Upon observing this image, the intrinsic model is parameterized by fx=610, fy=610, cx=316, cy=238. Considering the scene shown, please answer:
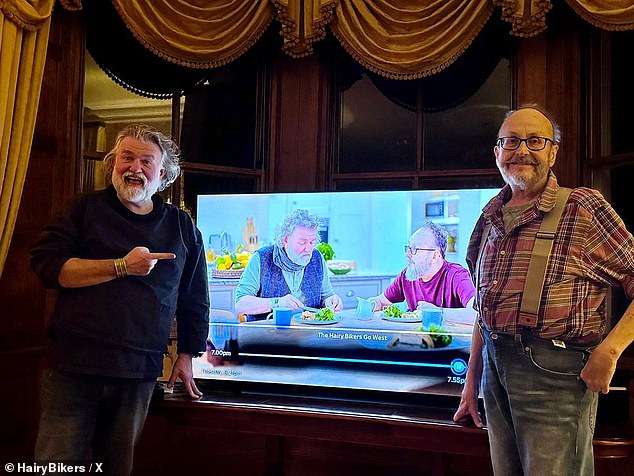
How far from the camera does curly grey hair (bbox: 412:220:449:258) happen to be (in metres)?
2.14

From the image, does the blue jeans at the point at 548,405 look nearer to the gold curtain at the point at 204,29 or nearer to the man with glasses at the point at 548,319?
the man with glasses at the point at 548,319

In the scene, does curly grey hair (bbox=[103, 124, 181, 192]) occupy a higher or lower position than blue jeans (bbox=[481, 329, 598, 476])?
higher

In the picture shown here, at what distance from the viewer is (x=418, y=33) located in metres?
2.45

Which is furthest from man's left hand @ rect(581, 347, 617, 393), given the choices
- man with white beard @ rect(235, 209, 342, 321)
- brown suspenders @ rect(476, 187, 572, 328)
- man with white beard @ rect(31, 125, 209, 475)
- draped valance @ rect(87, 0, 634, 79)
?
draped valance @ rect(87, 0, 634, 79)

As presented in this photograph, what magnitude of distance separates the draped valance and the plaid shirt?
989 mm

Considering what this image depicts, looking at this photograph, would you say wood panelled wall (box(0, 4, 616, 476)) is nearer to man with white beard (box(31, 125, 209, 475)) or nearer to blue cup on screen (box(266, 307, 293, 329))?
man with white beard (box(31, 125, 209, 475))

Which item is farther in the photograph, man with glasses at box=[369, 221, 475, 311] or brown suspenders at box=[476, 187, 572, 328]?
man with glasses at box=[369, 221, 475, 311]

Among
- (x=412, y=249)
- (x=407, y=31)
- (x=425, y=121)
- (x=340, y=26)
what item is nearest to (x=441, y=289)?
(x=412, y=249)

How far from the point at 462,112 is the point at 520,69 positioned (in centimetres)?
29

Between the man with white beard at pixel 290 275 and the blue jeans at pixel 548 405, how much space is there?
2.65 ft

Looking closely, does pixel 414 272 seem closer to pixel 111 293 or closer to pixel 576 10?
pixel 111 293

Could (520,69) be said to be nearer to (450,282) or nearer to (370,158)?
(370,158)

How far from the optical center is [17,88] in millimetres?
2273

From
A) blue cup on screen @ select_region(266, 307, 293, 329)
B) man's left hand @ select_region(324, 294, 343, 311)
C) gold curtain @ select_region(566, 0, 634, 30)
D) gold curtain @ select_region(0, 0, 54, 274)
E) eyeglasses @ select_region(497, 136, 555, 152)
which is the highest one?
gold curtain @ select_region(566, 0, 634, 30)
